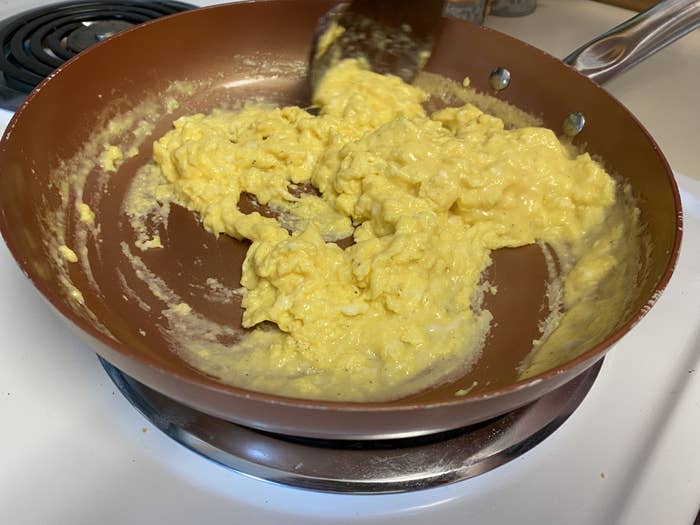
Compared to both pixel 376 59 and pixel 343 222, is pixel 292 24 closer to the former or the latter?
pixel 376 59

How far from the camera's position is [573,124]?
1.32 metres

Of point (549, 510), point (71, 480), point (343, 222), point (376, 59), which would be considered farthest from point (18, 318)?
point (376, 59)

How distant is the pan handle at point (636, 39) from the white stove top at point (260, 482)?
2.05 ft

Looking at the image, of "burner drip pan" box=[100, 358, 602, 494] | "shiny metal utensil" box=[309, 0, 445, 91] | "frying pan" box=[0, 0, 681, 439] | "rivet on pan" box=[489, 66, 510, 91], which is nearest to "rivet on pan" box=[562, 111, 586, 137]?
"frying pan" box=[0, 0, 681, 439]

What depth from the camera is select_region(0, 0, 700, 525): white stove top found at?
808mm

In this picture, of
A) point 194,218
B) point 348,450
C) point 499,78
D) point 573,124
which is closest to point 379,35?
point 499,78

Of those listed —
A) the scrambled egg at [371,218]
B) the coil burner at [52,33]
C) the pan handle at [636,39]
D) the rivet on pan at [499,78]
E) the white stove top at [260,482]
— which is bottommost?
the white stove top at [260,482]

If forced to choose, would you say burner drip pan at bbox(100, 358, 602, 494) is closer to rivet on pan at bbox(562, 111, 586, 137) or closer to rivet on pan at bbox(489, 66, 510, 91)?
rivet on pan at bbox(562, 111, 586, 137)

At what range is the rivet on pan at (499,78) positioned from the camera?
1426mm

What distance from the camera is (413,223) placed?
3.72 feet

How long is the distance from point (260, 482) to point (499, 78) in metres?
1.03

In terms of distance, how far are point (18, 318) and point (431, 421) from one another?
27.3 inches

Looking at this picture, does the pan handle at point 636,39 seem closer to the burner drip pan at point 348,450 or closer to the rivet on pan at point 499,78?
the rivet on pan at point 499,78

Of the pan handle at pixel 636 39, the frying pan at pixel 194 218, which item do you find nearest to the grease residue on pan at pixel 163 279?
the frying pan at pixel 194 218
